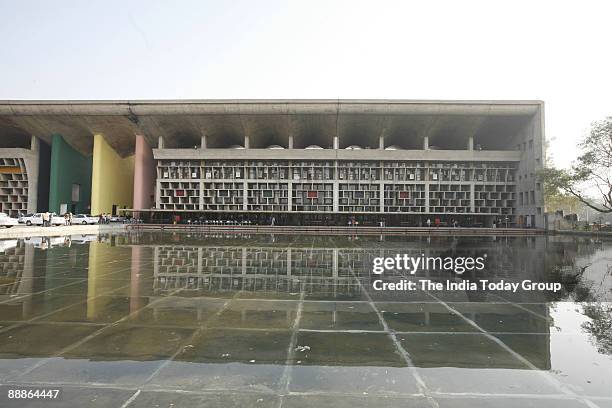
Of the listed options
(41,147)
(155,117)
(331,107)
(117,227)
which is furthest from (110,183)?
(331,107)

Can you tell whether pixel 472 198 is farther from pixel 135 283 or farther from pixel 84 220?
pixel 84 220

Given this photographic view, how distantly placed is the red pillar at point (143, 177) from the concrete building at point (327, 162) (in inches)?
10.3

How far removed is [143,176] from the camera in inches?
1900

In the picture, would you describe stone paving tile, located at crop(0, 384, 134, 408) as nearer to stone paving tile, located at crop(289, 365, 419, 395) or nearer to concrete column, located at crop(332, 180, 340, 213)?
stone paving tile, located at crop(289, 365, 419, 395)

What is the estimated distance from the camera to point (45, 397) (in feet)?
9.78

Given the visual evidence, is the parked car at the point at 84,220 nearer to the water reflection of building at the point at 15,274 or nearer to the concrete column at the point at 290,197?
the concrete column at the point at 290,197

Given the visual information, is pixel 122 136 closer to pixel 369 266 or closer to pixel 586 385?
pixel 369 266

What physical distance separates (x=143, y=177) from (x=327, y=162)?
24371 millimetres

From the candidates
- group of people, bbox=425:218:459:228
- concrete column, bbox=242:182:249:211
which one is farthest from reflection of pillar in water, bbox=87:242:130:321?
group of people, bbox=425:218:459:228

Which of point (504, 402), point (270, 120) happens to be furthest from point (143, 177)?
point (504, 402)

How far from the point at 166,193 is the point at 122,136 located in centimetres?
1187

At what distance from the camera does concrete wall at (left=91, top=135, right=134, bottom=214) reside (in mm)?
49000

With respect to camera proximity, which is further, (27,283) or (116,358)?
(27,283)

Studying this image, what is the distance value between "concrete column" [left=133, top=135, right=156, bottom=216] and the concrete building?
10.3 inches
